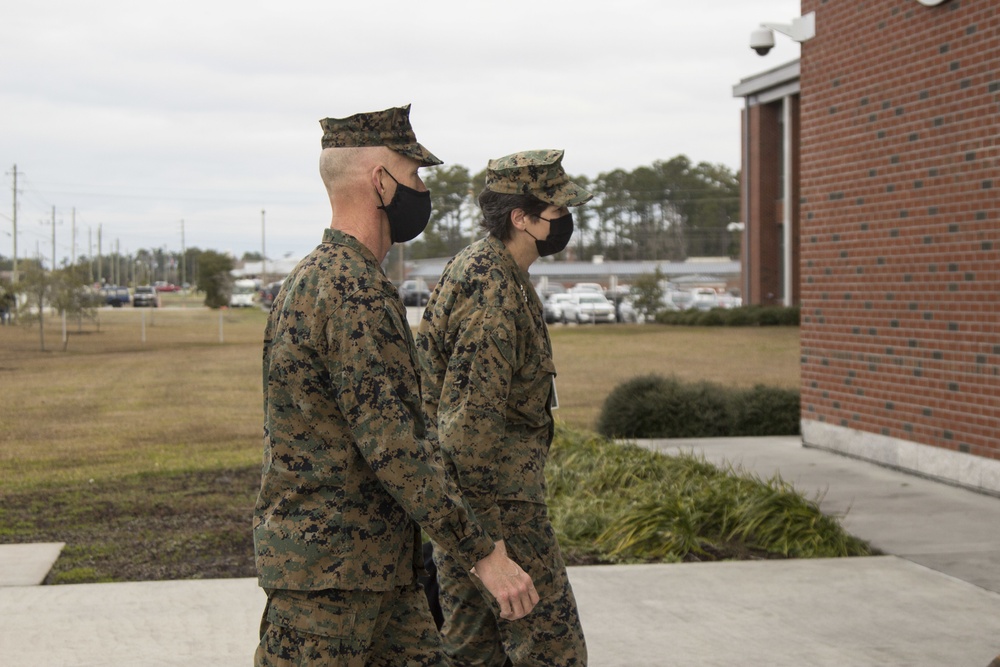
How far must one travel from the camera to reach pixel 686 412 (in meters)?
12.8

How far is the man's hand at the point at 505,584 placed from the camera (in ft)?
9.73

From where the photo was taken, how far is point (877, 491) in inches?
361

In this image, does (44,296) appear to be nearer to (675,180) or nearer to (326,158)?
(326,158)

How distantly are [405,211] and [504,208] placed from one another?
100 centimetres

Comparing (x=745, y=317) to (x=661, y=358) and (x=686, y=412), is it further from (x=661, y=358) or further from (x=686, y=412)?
(x=686, y=412)

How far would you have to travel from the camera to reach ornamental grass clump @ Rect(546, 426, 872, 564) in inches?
289

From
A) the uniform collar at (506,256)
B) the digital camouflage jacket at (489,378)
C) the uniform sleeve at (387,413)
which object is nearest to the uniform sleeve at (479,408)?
the digital camouflage jacket at (489,378)

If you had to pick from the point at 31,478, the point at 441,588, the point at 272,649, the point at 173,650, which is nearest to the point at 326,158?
the point at 272,649

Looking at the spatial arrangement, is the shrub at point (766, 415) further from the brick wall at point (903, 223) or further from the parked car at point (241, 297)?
the parked car at point (241, 297)

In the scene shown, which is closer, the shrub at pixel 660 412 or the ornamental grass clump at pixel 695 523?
the ornamental grass clump at pixel 695 523

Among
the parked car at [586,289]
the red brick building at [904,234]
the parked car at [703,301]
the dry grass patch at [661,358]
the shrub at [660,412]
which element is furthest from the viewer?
the parked car at [586,289]

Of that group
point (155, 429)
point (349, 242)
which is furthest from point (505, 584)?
point (155, 429)

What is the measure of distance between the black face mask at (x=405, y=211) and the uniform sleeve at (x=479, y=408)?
617 mm

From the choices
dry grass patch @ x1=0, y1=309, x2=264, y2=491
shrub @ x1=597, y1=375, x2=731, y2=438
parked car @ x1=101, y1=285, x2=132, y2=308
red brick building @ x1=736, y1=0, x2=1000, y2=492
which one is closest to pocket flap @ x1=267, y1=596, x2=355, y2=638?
red brick building @ x1=736, y1=0, x2=1000, y2=492
